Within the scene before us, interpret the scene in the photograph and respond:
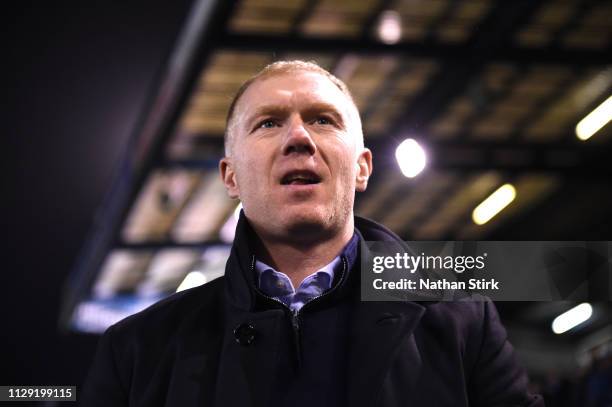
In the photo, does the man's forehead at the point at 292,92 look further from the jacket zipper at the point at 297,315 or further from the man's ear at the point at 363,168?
the jacket zipper at the point at 297,315

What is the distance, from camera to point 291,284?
1572 millimetres

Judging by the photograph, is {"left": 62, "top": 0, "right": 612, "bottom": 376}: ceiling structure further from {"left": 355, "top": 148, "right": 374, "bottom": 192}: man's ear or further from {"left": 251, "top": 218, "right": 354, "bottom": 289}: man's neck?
{"left": 251, "top": 218, "right": 354, "bottom": 289}: man's neck

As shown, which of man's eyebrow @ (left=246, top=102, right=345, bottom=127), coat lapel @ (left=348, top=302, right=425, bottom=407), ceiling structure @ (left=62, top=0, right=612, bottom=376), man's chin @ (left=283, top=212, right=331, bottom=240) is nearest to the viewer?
coat lapel @ (left=348, top=302, right=425, bottom=407)

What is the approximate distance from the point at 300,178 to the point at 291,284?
0.65ft

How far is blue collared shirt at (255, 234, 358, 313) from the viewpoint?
156 centimetres

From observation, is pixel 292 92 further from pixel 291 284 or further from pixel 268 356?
pixel 268 356

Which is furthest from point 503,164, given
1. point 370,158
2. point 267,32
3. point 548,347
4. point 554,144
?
point 370,158

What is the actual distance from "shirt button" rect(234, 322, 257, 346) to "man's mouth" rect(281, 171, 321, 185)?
26 centimetres

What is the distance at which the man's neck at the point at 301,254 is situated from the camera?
5.16ft

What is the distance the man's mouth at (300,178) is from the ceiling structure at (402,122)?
348 centimetres

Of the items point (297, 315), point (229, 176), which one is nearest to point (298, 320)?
point (297, 315)

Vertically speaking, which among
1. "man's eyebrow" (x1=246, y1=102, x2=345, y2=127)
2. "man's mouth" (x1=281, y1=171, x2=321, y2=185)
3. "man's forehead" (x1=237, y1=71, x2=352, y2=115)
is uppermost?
"man's forehead" (x1=237, y1=71, x2=352, y2=115)

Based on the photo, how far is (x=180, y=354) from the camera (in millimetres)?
1459

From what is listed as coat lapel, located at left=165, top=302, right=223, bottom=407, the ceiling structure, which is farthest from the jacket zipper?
the ceiling structure
